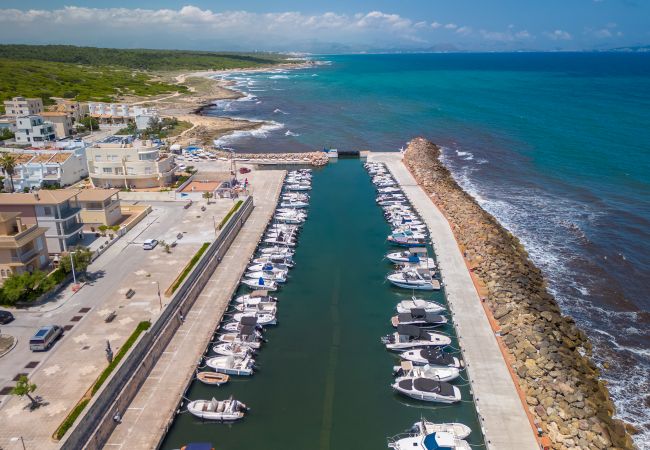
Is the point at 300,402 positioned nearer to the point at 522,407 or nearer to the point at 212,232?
the point at 522,407

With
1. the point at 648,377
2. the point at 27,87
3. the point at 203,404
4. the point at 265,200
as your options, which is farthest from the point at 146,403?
the point at 27,87

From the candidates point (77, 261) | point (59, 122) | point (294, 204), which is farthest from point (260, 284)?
point (59, 122)

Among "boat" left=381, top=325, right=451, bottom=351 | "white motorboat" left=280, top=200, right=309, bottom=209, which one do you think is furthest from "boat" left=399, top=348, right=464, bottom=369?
"white motorboat" left=280, top=200, right=309, bottom=209

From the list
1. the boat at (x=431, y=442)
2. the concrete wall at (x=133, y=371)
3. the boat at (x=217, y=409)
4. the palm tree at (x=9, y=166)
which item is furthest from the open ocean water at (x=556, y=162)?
the palm tree at (x=9, y=166)

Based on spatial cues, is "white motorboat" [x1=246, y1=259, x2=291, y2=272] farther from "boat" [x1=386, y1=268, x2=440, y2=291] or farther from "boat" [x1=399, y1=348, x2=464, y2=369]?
"boat" [x1=399, y1=348, x2=464, y2=369]

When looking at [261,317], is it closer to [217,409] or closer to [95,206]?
[217,409]

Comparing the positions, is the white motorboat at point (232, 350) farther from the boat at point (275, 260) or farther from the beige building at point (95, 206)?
the beige building at point (95, 206)
